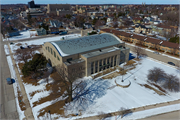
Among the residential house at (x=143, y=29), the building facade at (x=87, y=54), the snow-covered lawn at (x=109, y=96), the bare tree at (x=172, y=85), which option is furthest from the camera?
the residential house at (x=143, y=29)

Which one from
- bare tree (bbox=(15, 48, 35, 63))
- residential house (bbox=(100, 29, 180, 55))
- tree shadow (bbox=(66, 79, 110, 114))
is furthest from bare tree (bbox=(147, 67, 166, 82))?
bare tree (bbox=(15, 48, 35, 63))

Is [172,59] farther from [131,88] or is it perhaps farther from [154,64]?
[131,88]

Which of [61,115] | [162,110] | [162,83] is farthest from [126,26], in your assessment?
[61,115]

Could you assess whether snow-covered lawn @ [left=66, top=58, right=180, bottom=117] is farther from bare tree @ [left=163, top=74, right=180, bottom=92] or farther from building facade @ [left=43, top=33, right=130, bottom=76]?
building facade @ [left=43, top=33, right=130, bottom=76]

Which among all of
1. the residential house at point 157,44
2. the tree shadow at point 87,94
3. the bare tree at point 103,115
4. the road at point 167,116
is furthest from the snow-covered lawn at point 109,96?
the residential house at point 157,44

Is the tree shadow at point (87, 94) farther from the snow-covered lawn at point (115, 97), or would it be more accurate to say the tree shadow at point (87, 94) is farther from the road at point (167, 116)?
the road at point (167, 116)

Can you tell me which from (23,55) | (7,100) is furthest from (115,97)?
(23,55)

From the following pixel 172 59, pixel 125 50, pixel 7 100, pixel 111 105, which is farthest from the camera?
pixel 172 59

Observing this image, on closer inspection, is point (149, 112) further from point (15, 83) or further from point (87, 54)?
point (15, 83)
